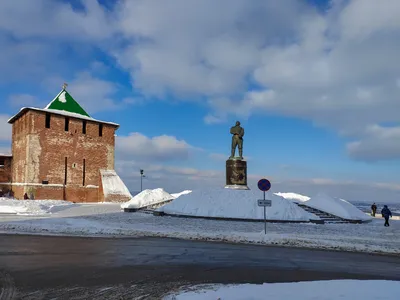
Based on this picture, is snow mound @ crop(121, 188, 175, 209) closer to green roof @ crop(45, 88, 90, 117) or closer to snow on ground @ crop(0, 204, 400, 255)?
snow on ground @ crop(0, 204, 400, 255)

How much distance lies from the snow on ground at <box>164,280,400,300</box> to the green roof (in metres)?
37.9

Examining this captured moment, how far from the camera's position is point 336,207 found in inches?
947

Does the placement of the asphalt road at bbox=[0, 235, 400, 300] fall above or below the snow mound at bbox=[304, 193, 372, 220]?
below

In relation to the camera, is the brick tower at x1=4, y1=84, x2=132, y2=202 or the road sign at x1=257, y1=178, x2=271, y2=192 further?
the brick tower at x1=4, y1=84, x2=132, y2=202

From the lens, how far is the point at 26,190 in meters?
35.2

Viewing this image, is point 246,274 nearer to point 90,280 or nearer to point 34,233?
point 90,280

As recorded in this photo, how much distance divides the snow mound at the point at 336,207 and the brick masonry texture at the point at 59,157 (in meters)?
23.1

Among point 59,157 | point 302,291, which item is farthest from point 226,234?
point 59,157

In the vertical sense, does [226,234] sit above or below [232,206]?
below

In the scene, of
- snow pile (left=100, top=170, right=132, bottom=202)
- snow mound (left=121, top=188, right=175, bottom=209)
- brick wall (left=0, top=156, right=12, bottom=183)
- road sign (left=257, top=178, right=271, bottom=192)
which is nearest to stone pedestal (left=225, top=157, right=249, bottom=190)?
snow mound (left=121, top=188, right=175, bottom=209)

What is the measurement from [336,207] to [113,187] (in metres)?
24.0

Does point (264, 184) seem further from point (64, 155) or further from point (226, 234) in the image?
point (64, 155)

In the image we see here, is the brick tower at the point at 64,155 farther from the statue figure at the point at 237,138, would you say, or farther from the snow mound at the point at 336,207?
the snow mound at the point at 336,207

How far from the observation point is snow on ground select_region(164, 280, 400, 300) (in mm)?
5387
